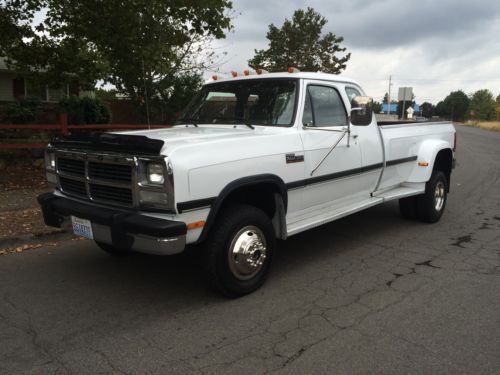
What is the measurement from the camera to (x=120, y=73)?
442 inches

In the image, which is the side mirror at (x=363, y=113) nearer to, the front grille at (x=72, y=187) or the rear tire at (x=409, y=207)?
the rear tire at (x=409, y=207)

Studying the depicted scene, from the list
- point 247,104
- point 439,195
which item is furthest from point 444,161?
point 247,104

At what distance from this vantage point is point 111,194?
3.71 m

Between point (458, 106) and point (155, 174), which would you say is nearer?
point (155, 174)

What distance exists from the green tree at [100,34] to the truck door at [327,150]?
5.59 metres

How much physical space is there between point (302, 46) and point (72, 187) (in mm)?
40599

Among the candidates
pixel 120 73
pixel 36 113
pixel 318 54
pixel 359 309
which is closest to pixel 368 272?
pixel 359 309

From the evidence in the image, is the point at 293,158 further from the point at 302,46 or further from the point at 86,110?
the point at 302,46

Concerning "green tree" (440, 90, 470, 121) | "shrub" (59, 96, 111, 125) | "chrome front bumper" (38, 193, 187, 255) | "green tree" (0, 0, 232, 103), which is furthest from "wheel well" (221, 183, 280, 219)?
"green tree" (440, 90, 470, 121)

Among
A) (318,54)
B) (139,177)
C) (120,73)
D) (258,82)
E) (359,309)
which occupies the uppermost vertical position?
(318,54)

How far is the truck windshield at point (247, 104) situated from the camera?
4.64m

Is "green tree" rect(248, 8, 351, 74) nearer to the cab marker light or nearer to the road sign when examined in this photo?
the road sign

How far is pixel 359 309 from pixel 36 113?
17.1m

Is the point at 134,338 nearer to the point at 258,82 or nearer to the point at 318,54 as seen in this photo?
the point at 258,82
